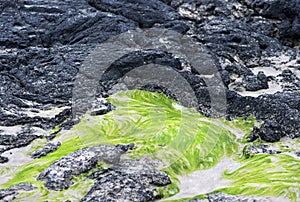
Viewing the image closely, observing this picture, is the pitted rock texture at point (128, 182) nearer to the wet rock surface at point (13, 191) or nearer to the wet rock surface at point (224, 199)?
the wet rock surface at point (224, 199)

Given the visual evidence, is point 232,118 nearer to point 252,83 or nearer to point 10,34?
point 252,83

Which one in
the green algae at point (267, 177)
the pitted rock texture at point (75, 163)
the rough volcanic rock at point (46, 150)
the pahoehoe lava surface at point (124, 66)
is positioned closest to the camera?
the green algae at point (267, 177)

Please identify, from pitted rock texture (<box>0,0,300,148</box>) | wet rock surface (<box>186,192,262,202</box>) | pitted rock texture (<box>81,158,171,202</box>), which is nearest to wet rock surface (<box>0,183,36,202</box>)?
pitted rock texture (<box>81,158,171,202</box>)

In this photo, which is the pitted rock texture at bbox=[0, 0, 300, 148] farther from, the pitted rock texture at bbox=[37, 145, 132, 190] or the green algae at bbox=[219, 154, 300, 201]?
the pitted rock texture at bbox=[37, 145, 132, 190]

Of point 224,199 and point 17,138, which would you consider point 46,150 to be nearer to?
point 17,138

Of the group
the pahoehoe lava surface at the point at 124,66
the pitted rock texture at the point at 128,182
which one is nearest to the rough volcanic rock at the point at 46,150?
the pahoehoe lava surface at the point at 124,66

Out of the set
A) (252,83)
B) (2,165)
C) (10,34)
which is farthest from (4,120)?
(252,83)
